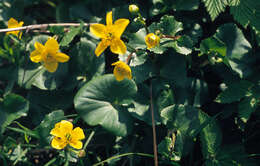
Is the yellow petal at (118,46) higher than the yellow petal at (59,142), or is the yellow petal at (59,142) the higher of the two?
the yellow petal at (118,46)

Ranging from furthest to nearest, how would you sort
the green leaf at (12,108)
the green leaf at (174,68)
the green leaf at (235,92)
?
1. the green leaf at (12,108)
2. the green leaf at (174,68)
3. the green leaf at (235,92)

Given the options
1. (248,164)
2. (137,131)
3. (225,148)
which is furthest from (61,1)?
(248,164)

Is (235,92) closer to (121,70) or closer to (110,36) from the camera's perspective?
(121,70)

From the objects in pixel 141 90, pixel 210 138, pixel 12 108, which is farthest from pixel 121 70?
pixel 12 108

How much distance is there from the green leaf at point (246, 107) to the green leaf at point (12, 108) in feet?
6.43

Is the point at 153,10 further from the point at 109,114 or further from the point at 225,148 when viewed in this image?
the point at 225,148

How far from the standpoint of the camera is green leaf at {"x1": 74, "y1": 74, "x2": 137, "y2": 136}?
7.40 ft

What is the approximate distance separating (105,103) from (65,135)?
0.48 metres

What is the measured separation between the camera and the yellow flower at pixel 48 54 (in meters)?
2.21

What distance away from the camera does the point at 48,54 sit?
223 cm

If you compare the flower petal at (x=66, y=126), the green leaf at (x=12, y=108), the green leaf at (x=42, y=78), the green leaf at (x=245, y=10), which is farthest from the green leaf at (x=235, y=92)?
the green leaf at (x=12, y=108)

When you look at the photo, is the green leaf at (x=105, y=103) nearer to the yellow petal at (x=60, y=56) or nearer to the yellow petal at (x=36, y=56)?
the yellow petal at (x=60, y=56)

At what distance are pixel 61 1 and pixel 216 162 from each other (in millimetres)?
2469

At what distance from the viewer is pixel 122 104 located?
2309 millimetres
